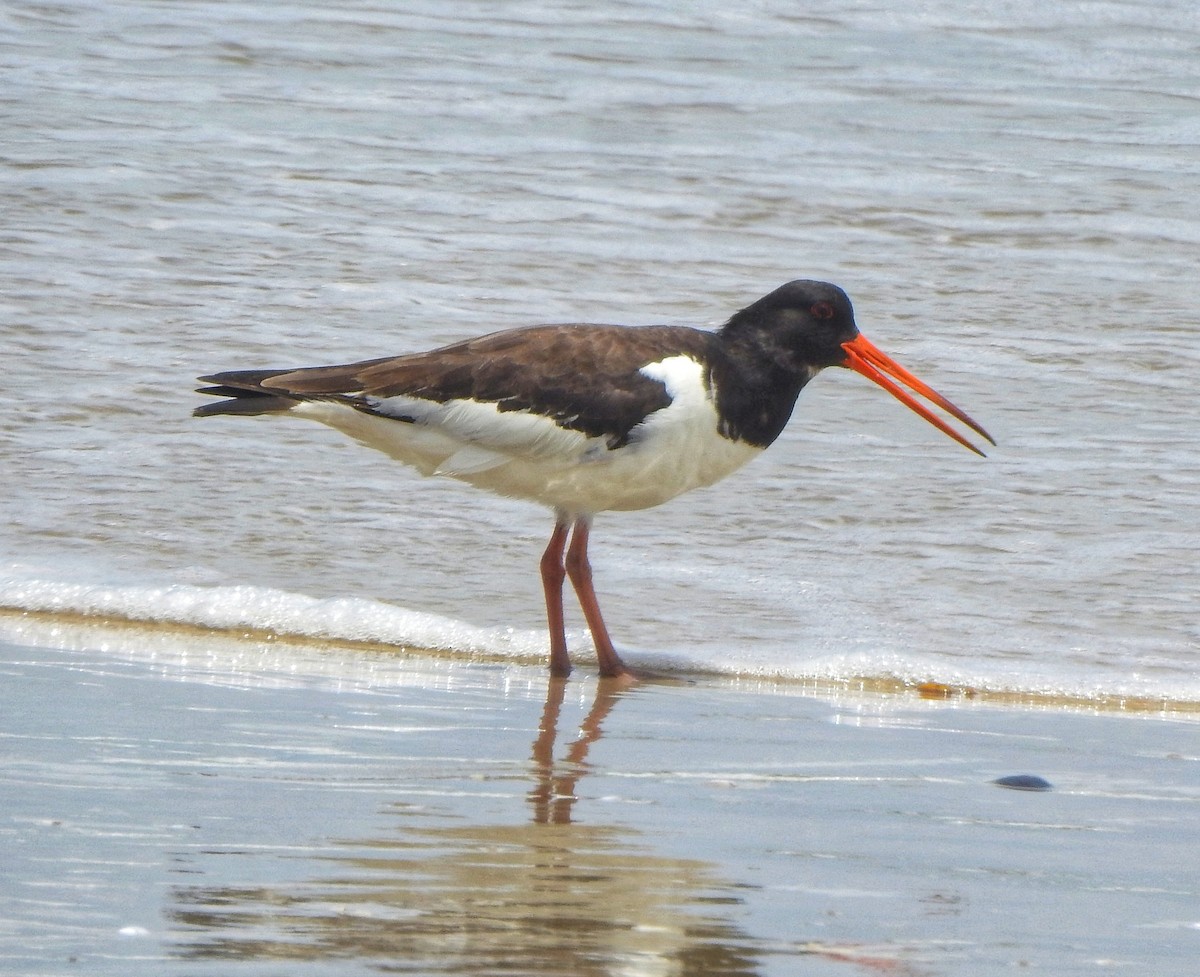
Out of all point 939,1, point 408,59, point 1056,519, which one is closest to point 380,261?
point 1056,519

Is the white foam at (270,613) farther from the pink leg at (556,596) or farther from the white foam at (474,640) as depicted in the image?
the pink leg at (556,596)

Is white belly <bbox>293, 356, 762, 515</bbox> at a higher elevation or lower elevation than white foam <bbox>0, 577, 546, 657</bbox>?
higher

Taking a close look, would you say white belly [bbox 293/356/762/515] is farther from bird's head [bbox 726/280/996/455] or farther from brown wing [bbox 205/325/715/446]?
bird's head [bbox 726/280/996/455]

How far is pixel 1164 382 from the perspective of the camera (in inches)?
334

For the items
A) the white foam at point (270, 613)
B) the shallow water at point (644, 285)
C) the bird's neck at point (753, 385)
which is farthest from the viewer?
the shallow water at point (644, 285)

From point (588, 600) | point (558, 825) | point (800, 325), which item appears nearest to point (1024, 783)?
point (558, 825)

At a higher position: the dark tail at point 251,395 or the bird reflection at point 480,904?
the dark tail at point 251,395

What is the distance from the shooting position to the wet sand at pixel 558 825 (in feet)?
9.28

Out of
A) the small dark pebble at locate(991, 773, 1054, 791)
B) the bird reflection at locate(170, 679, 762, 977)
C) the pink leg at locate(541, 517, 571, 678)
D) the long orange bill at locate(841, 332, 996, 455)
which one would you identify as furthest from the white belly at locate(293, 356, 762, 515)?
the bird reflection at locate(170, 679, 762, 977)

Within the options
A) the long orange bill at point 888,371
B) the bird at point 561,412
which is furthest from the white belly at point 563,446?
the long orange bill at point 888,371

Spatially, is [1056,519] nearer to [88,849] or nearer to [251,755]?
[251,755]

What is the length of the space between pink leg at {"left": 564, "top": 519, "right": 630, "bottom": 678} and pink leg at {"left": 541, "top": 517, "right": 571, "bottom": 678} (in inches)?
0.6

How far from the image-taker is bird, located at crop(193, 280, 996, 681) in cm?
547

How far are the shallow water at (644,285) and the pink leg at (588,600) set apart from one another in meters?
0.21
